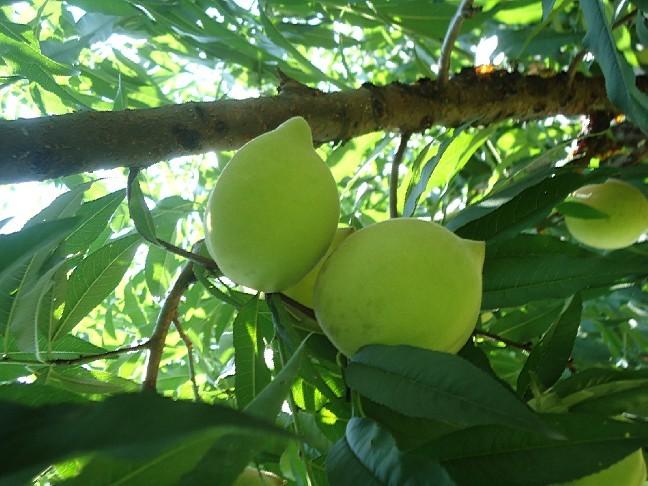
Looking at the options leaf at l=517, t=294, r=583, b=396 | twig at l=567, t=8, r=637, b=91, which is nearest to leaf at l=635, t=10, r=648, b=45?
twig at l=567, t=8, r=637, b=91

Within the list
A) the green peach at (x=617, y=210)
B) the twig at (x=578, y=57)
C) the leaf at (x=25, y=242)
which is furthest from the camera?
the green peach at (x=617, y=210)

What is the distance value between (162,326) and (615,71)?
831mm

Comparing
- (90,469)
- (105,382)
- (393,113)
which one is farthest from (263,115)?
(90,469)

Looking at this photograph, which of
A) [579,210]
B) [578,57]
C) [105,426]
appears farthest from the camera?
[578,57]

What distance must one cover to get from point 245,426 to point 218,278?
739mm

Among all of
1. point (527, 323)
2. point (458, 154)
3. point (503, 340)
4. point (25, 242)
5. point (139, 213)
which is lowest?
point (527, 323)

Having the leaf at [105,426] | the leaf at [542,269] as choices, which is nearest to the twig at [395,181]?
the leaf at [542,269]

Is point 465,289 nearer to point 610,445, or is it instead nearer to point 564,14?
point 610,445

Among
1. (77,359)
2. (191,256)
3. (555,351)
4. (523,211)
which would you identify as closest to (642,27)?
(523,211)

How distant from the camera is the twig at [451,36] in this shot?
4.34 feet

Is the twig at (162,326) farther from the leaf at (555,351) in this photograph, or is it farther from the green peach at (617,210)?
the green peach at (617,210)

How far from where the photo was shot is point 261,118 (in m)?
1.06

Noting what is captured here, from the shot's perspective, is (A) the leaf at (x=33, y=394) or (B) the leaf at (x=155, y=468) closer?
(B) the leaf at (x=155, y=468)

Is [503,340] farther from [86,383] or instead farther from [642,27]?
[642,27]
